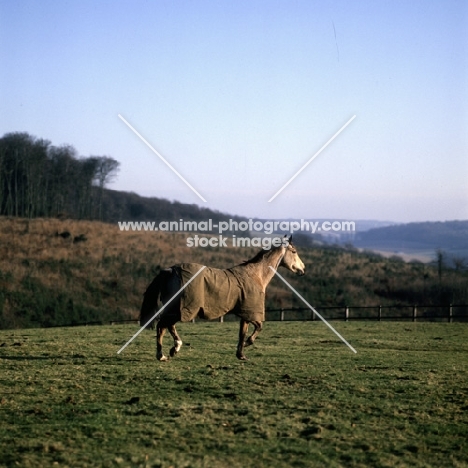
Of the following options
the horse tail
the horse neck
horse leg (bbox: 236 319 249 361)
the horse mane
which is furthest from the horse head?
the horse tail

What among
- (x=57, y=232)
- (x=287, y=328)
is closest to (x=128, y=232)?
(x=57, y=232)

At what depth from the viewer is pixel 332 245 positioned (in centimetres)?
8525

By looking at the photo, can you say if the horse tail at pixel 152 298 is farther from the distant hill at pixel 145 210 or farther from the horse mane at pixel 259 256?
the distant hill at pixel 145 210

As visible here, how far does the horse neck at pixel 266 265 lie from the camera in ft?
48.1

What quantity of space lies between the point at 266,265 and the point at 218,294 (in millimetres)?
1639

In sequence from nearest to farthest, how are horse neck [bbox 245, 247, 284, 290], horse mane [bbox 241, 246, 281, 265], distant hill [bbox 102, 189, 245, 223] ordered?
horse neck [bbox 245, 247, 284, 290] → horse mane [bbox 241, 246, 281, 265] → distant hill [bbox 102, 189, 245, 223]

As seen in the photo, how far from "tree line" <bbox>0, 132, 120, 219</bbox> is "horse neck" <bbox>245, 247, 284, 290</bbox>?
193 feet

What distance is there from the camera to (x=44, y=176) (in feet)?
244

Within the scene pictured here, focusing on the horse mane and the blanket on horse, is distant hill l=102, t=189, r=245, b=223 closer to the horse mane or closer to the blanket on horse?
the horse mane

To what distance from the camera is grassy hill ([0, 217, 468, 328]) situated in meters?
42.1

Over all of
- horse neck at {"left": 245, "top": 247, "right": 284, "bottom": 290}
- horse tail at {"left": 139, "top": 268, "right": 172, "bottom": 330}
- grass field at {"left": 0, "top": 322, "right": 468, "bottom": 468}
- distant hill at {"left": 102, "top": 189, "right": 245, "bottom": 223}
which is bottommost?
grass field at {"left": 0, "top": 322, "right": 468, "bottom": 468}

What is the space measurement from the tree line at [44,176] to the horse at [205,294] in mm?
59090

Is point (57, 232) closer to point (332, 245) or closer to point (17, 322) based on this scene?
point (17, 322)

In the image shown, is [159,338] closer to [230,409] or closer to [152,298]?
[152,298]
